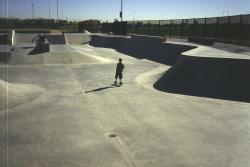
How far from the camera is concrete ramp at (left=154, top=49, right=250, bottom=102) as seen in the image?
14.2m

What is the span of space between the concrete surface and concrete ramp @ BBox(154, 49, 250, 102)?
954 mm

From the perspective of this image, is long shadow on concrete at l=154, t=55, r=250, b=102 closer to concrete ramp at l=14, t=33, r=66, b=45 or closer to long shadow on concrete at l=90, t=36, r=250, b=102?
long shadow on concrete at l=90, t=36, r=250, b=102

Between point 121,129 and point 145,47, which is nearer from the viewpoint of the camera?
point 121,129

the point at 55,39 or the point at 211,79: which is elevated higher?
the point at 55,39

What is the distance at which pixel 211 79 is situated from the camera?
15.5 meters

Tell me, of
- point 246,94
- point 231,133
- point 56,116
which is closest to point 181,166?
point 231,133

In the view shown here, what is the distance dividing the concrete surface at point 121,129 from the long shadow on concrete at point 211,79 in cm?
94

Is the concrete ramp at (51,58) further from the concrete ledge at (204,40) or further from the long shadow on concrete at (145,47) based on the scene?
the concrete ledge at (204,40)

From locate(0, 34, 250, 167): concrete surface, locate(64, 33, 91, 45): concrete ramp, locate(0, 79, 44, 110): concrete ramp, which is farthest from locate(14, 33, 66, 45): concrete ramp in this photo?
locate(0, 79, 44, 110): concrete ramp

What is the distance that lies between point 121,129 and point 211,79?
7504 mm

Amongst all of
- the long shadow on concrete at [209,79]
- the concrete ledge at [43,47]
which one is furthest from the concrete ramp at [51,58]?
the long shadow on concrete at [209,79]

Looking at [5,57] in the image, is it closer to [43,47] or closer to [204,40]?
[43,47]

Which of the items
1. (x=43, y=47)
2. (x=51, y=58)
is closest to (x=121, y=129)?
(x=51, y=58)

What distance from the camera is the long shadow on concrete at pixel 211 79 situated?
46.7ft
